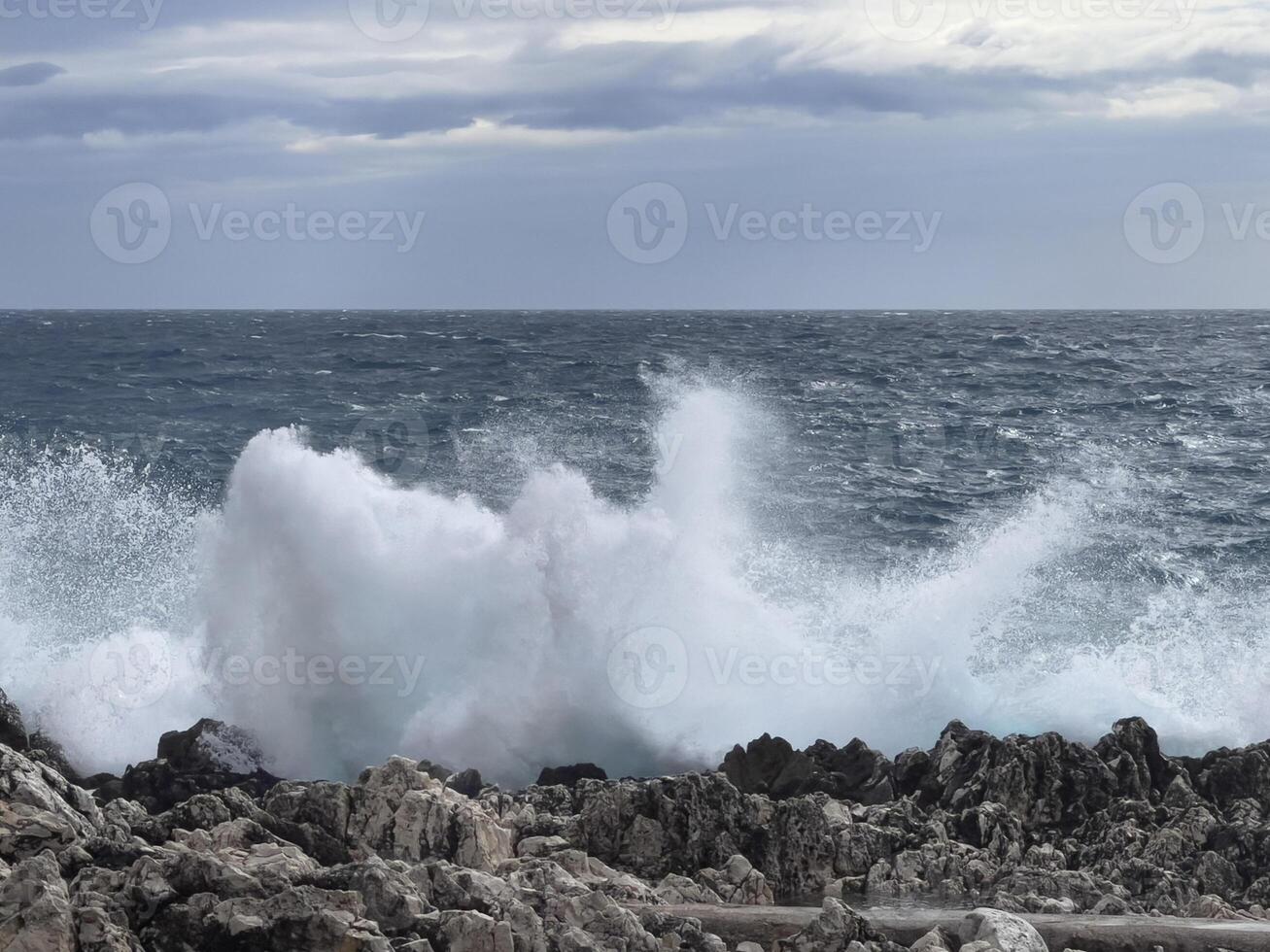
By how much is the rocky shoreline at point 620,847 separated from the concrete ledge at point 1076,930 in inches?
10.5

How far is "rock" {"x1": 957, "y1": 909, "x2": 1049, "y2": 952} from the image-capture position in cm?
785

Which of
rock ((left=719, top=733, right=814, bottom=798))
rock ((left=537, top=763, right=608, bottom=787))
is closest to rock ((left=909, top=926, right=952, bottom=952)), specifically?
rock ((left=719, top=733, right=814, bottom=798))

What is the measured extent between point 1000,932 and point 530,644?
821 centimetres

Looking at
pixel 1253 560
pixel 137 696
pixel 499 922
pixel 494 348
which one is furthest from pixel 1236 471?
pixel 494 348

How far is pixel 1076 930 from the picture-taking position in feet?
27.2

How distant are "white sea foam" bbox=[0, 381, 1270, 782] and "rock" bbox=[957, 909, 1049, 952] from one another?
6.79m

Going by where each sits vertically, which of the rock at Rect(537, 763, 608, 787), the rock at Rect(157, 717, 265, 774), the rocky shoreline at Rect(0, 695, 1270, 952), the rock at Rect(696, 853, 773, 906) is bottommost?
the rock at Rect(157, 717, 265, 774)

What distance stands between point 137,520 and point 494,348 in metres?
26.9

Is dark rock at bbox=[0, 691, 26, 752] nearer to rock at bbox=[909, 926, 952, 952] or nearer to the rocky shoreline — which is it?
the rocky shoreline

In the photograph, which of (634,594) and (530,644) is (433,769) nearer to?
(530,644)

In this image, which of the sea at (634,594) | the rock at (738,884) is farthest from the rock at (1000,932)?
the sea at (634,594)

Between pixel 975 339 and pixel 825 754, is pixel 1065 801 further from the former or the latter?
pixel 975 339

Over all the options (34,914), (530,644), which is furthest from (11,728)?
(34,914)

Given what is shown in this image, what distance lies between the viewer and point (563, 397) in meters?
33.8
